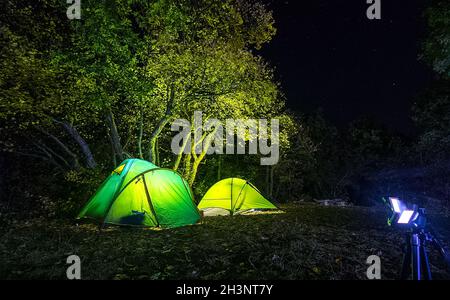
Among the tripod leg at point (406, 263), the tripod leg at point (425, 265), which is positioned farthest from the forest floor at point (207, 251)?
the tripod leg at point (425, 265)

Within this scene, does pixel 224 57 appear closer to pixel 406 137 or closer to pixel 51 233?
pixel 51 233

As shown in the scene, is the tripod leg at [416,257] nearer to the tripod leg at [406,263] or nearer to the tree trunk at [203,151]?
the tripod leg at [406,263]

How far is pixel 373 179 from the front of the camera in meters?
30.3

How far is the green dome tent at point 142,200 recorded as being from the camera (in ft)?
27.3

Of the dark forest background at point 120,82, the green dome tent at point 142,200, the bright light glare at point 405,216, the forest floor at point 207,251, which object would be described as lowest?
the forest floor at point 207,251

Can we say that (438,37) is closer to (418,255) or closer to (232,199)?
(232,199)

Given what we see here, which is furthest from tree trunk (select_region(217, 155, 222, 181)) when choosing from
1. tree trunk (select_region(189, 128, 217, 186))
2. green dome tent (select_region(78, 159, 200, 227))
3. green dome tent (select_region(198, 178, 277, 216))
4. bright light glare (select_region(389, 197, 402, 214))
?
bright light glare (select_region(389, 197, 402, 214))

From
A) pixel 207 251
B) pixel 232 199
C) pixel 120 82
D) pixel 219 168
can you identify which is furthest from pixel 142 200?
pixel 219 168

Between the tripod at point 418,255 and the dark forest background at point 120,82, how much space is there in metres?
9.82

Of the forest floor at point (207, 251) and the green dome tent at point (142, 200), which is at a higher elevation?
the green dome tent at point (142, 200)

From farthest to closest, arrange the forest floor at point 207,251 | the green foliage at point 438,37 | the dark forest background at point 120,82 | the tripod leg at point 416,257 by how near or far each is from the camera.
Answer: the green foliage at point 438,37
the dark forest background at point 120,82
the forest floor at point 207,251
the tripod leg at point 416,257

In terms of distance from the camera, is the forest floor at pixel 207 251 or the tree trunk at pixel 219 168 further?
the tree trunk at pixel 219 168

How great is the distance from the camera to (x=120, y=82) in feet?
37.2
